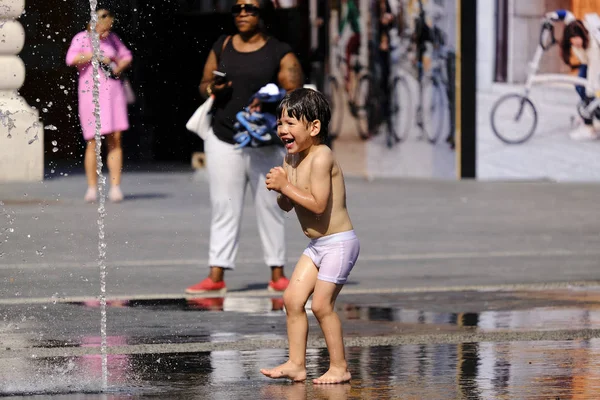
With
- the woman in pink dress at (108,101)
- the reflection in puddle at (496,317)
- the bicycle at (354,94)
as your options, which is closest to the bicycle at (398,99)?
the bicycle at (354,94)

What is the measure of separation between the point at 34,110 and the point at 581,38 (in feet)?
23.2

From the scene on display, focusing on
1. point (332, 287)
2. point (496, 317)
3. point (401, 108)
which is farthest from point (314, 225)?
point (401, 108)

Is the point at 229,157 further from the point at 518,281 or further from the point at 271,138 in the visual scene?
the point at 518,281

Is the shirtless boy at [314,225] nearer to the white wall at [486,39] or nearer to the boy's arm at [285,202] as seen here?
the boy's arm at [285,202]

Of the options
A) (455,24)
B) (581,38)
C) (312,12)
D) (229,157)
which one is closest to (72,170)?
(312,12)

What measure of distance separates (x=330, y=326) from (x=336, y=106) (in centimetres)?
1407

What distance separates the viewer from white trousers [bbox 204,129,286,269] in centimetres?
957

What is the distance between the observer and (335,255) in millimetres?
6531

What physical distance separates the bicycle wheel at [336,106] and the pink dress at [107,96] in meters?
4.52

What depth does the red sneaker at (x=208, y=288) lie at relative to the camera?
9.58m

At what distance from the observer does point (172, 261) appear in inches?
445

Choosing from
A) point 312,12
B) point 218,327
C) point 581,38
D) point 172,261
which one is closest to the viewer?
point 218,327

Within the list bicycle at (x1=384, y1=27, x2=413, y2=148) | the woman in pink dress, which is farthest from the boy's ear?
bicycle at (x1=384, y1=27, x2=413, y2=148)

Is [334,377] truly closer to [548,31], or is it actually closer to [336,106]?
[548,31]
